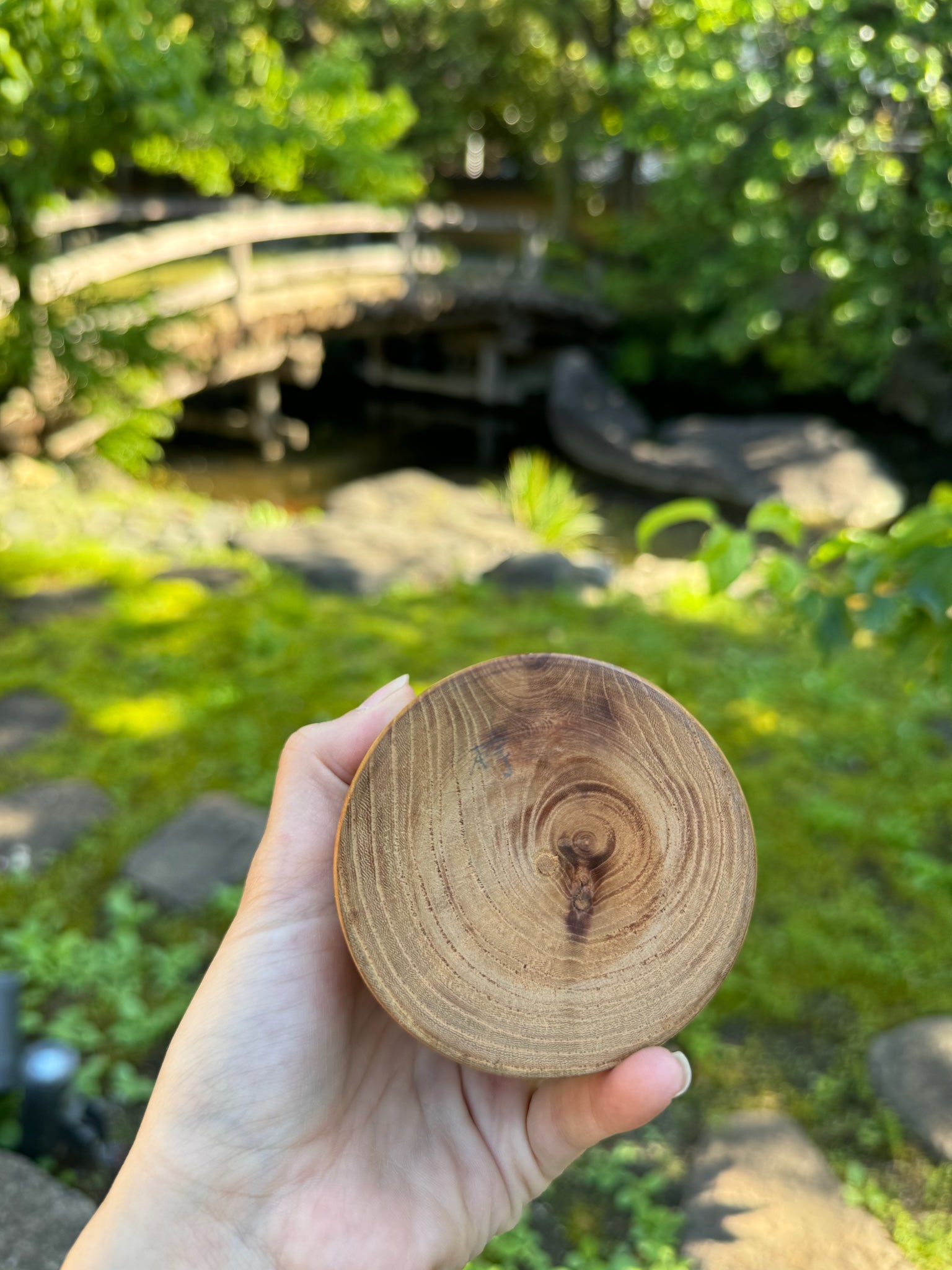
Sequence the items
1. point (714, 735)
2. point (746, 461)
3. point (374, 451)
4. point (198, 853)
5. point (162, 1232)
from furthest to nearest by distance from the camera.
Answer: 1. point (374, 451)
2. point (746, 461)
3. point (714, 735)
4. point (198, 853)
5. point (162, 1232)

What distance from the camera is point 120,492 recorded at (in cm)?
833

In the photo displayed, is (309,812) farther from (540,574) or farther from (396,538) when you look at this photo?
(396,538)

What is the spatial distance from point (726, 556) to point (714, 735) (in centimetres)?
262

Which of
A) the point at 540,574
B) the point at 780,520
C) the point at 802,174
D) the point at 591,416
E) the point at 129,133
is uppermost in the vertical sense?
the point at 802,174

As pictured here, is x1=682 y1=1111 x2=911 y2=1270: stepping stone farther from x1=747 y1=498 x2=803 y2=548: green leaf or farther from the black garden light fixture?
x1=747 y1=498 x2=803 y2=548: green leaf

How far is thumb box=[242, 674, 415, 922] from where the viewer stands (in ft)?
4.72

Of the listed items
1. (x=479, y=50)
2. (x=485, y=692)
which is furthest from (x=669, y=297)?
(x=485, y=692)

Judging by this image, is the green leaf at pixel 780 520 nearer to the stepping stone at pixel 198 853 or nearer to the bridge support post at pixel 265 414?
the stepping stone at pixel 198 853

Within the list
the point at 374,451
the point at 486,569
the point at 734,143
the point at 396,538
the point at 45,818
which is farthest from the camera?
the point at 374,451

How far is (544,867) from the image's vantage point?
1.30 m

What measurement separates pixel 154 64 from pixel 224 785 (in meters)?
3.12

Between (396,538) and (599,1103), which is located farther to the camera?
(396,538)

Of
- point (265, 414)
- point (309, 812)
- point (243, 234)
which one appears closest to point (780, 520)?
point (309, 812)

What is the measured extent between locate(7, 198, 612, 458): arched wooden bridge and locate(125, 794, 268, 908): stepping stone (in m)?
3.23
